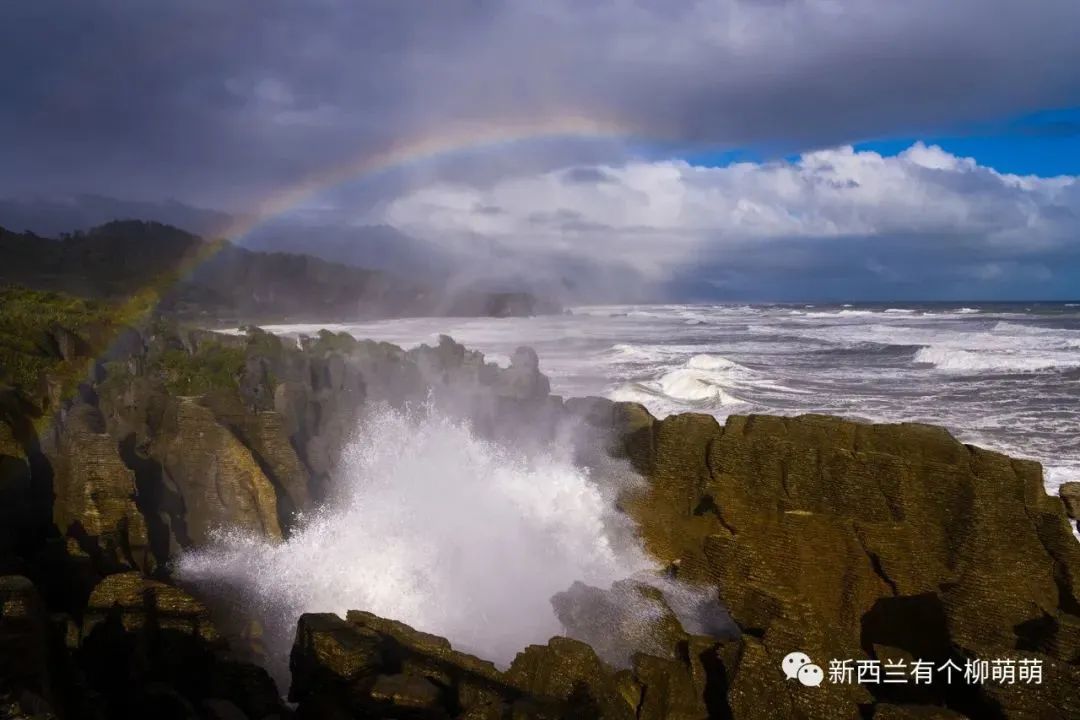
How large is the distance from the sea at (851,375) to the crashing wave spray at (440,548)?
31.8 feet

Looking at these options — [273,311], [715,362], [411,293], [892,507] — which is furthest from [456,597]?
[411,293]

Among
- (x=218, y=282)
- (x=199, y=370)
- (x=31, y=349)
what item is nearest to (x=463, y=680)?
(x=199, y=370)

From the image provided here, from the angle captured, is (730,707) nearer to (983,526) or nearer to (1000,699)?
(1000,699)

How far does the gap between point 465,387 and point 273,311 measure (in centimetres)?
6481

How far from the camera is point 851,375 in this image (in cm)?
3356

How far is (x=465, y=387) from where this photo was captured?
15430 mm

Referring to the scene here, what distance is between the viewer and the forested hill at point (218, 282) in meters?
55.1

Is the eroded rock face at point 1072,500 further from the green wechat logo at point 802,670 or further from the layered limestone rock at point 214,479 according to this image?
the layered limestone rock at point 214,479

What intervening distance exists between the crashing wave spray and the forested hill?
41.1 metres

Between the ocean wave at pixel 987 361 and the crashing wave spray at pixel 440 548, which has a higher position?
the ocean wave at pixel 987 361

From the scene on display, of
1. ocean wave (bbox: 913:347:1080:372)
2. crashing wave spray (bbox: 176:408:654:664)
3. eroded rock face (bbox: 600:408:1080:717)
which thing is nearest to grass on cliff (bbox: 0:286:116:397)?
crashing wave spray (bbox: 176:408:654:664)

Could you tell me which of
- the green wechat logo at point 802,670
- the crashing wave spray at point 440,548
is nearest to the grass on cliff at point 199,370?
the crashing wave spray at point 440,548

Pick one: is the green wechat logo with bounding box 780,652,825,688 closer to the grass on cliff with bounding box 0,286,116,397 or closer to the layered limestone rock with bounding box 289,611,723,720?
the layered limestone rock with bounding box 289,611,723,720

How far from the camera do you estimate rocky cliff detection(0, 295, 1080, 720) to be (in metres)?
6.24
